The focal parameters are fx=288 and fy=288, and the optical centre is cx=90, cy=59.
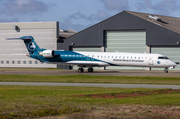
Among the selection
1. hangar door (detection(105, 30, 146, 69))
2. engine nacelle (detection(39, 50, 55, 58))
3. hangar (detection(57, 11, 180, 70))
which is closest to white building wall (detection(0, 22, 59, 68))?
hangar (detection(57, 11, 180, 70))

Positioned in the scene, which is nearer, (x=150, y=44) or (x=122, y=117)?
(x=122, y=117)

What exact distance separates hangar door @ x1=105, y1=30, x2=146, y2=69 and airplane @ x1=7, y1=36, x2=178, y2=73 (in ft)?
32.2

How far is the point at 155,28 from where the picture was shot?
1891 inches

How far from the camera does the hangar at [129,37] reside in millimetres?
47594

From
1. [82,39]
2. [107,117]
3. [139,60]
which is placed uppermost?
[82,39]

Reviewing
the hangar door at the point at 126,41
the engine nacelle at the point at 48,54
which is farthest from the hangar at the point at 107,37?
the engine nacelle at the point at 48,54

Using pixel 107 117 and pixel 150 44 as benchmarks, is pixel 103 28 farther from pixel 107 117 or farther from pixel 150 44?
pixel 107 117

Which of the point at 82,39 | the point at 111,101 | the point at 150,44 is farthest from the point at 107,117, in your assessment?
the point at 82,39

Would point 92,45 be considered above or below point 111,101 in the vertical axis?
above

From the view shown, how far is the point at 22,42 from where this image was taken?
5838 centimetres

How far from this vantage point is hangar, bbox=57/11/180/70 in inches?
1874

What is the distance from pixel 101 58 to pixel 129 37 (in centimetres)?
1106

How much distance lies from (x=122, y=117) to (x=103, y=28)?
4108 centimetres

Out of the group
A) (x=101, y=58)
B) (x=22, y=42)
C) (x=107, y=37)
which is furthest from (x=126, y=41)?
(x=22, y=42)
